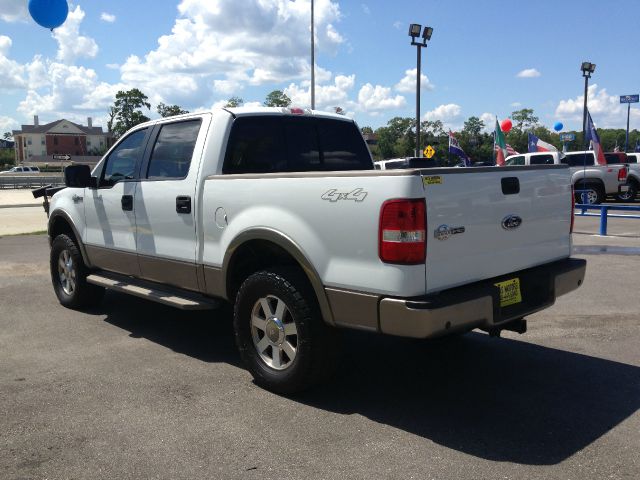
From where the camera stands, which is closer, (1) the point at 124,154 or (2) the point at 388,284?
(2) the point at 388,284

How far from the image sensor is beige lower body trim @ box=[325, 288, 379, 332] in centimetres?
354

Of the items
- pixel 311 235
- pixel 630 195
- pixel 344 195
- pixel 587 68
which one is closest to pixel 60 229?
pixel 311 235

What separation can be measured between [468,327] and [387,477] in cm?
103

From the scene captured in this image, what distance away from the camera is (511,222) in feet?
13.1

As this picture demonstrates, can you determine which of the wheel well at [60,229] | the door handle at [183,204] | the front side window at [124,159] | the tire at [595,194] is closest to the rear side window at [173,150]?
the door handle at [183,204]

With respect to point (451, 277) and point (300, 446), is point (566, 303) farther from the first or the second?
point (300, 446)

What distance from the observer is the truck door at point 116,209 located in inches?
219

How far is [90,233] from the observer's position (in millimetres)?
6199

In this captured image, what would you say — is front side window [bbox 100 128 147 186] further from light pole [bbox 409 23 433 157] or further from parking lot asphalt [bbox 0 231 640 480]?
light pole [bbox 409 23 433 157]

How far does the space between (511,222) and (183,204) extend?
248cm

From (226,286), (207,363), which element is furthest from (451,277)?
(207,363)

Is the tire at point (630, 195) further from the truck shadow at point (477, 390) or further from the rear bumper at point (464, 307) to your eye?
the rear bumper at point (464, 307)

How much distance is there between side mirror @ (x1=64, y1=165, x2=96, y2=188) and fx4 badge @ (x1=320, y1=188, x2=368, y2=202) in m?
3.17

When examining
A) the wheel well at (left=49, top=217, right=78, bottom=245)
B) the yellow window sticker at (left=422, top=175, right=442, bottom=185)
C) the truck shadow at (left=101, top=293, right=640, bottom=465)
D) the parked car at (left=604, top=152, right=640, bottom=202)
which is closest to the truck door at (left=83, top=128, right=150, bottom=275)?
the wheel well at (left=49, top=217, right=78, bottom=245)
